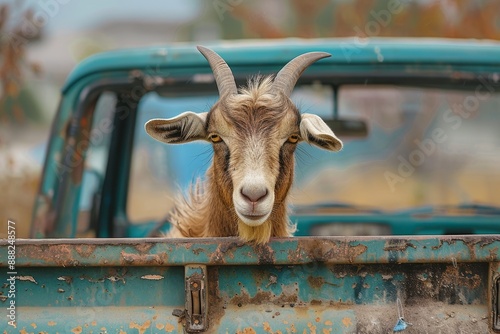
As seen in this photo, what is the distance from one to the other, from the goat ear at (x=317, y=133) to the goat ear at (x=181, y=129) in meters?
0.53

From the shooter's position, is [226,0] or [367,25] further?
[367,25]

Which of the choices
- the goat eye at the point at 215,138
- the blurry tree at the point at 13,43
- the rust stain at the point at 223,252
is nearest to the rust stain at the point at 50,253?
the rust stain at the point at 223,252

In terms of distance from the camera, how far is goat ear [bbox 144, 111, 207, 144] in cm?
375

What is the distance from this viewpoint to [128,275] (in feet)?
10.1

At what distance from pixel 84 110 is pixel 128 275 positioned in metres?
2.20

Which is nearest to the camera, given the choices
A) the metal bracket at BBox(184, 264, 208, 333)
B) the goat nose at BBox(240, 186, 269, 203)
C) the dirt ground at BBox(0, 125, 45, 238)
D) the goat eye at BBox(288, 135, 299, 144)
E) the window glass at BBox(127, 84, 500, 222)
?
the metal bracket at BBox(184, 264, 208, 333)

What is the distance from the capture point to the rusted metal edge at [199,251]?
9.86 feet

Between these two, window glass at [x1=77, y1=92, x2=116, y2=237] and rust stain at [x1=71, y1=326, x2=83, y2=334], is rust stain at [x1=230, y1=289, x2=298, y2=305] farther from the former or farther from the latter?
window glass at [x1=77, y1=92, x2=116, y2=237]

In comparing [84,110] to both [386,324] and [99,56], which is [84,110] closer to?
[99,56]

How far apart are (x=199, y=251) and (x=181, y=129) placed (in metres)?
0.96

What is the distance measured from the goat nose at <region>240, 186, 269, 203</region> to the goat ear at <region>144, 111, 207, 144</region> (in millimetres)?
574

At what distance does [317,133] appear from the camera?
3482mm

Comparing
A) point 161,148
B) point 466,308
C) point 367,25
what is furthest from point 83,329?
point 367,25

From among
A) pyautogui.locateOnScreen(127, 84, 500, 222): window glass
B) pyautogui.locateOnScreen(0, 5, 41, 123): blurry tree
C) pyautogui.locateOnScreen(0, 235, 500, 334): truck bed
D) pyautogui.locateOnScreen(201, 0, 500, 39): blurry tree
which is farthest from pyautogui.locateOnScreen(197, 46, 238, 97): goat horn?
pyautogui.locateOnScreen(201, 0, 500, 39): blurry tree
